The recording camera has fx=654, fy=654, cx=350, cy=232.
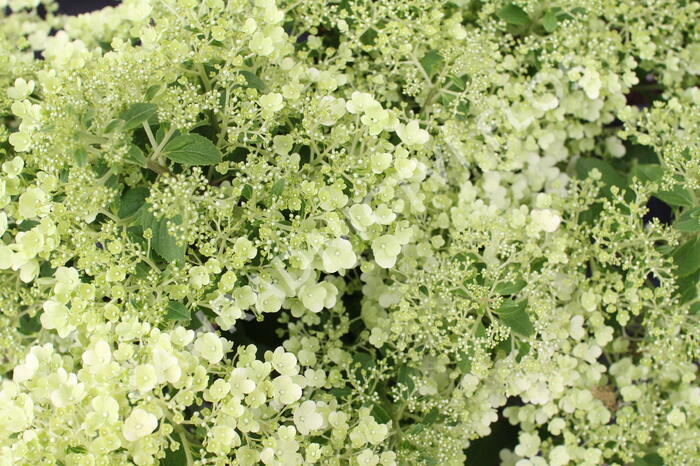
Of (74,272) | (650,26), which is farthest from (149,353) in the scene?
(650,26)

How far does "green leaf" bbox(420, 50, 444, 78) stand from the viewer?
103 centimetres

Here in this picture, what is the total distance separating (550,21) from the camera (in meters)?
1.09

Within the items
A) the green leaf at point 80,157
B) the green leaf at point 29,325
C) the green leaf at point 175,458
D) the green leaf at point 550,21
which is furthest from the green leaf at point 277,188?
the green leaf at point 550,21

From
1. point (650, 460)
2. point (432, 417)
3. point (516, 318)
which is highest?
point (516, 318)

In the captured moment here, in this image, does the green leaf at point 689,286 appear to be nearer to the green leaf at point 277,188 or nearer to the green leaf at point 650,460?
the green leaf at point 650,460

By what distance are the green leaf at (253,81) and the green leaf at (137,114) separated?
0.15m

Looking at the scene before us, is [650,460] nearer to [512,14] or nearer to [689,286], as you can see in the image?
[689,286]

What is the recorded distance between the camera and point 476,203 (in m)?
1.06

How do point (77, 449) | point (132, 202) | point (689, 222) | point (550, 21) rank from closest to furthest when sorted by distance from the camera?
point (77, 449)
point (132, 202)
point (689, 222)
point (550, 21)

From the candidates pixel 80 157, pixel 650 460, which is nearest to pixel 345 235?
pixel 80 157

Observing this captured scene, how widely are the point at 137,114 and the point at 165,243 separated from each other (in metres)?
0.16

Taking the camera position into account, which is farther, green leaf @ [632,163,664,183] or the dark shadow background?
the dark shadow background

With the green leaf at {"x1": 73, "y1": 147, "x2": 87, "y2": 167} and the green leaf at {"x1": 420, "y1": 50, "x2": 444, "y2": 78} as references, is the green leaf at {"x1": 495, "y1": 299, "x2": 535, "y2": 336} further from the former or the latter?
the green leaf at {"x1": 73, "y1": 147, "x2": 87, "y2": 167}

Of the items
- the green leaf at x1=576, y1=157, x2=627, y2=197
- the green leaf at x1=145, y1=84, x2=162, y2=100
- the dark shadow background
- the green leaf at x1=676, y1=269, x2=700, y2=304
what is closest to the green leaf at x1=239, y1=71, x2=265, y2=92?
the green leaf at x1=145, y1=84, x2=162, y2=100
